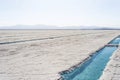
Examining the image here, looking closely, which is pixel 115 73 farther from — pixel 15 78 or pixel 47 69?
pixel 15 78

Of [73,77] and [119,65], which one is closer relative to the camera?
[73,77]

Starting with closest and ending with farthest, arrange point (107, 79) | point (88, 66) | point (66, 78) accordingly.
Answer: point (107, 79) < point (66, 78) < point (88, 66)

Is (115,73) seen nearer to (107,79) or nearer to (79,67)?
(107,79)

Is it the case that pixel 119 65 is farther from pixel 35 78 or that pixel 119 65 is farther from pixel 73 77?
pixel 35 78

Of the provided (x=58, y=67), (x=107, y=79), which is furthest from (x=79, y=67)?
(x=107, y=79)

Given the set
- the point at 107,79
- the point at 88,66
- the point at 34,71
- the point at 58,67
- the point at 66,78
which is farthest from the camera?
the point at 88,66

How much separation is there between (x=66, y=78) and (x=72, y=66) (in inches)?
133

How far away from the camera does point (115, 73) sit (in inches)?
593

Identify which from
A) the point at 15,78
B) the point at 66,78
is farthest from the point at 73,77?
the point at 15,78

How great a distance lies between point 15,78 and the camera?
13.9m

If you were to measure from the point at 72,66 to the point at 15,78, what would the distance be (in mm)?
5413

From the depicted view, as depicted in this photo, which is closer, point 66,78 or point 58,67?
point 66,78

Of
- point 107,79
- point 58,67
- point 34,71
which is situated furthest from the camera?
point 58,67

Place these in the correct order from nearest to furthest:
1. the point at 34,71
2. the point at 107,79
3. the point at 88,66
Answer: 1. the point at 107,79
2. the point at 34,71
3. the point at 88,66
